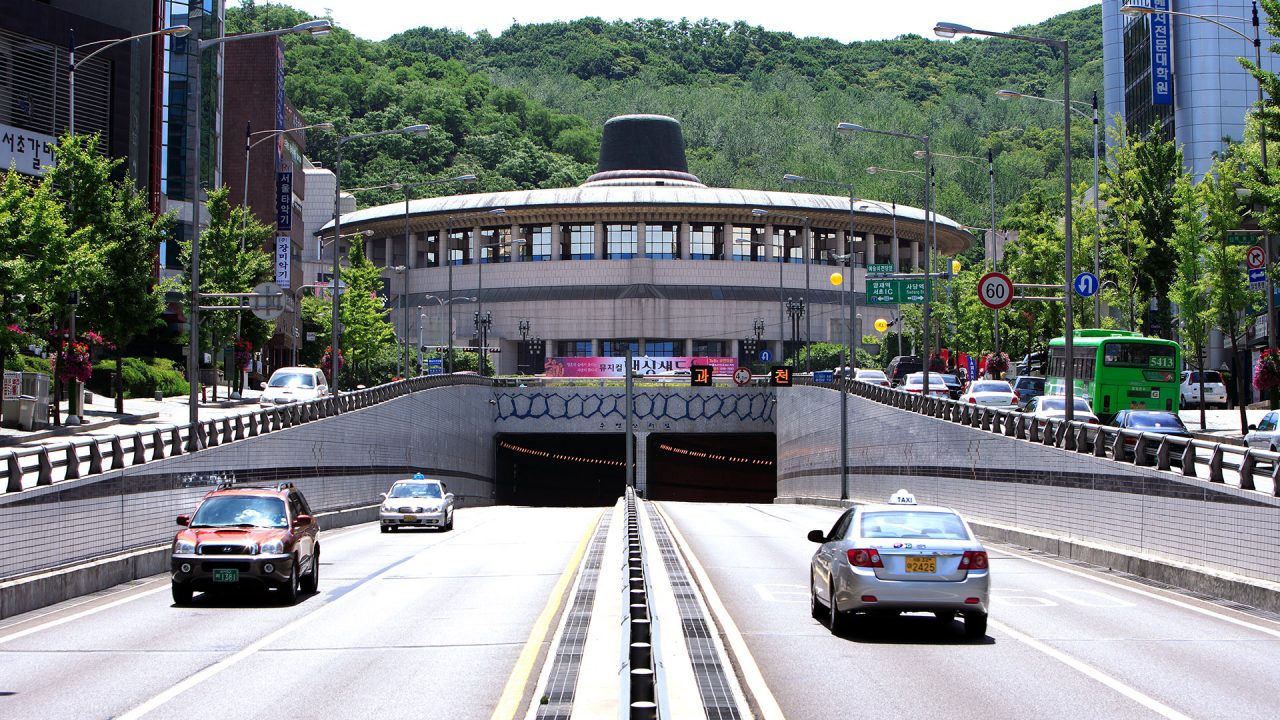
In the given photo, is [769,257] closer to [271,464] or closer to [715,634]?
[271,464]

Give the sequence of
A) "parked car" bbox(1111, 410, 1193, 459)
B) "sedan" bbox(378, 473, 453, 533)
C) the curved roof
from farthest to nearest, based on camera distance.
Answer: the curved roof < "sedan" bbox(378, 473, 453, 533) < "parked car" bbox(1111, 410, 1193, 459)

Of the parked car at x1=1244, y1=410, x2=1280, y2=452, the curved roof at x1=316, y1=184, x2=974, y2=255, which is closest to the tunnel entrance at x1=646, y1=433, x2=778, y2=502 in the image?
the curved roof at x1=316, y1=184, x2=974, y2=255

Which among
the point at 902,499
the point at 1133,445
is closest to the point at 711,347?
the point at 1133,445

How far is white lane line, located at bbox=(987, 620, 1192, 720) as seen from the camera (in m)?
11.5

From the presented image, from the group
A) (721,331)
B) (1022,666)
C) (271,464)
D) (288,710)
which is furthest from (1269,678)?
(721,331)

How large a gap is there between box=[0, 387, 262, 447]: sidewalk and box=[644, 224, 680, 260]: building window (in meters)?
63.3

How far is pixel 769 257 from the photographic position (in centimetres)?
13012

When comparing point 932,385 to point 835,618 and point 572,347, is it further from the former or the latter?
point 572,347

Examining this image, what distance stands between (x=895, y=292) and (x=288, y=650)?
6959cm

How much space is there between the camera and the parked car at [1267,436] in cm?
3089

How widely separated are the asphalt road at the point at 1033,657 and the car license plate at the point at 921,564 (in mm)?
851

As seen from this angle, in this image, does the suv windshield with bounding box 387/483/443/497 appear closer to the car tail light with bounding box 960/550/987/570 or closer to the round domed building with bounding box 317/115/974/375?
the car tail light with bounding box 960/550/987/570

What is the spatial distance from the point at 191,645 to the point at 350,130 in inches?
7447

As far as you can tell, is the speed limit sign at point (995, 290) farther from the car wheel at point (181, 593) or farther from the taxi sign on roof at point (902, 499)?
the car wheel at point (181, 593)
